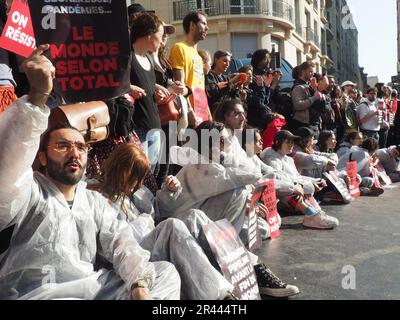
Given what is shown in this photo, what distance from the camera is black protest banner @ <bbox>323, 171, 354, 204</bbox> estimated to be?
650 centimetres

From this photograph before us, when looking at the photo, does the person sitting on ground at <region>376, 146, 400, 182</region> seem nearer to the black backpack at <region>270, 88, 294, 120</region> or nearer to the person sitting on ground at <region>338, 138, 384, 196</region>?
the person sitting on ground at <region>338, 138, 384, 196</region>

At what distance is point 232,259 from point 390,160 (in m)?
7.06

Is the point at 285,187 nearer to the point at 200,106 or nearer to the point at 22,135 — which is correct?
the point at 200,106

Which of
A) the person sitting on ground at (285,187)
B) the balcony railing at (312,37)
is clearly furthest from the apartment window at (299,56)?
the person sitting on ground at (285,187)

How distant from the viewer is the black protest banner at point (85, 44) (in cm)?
247

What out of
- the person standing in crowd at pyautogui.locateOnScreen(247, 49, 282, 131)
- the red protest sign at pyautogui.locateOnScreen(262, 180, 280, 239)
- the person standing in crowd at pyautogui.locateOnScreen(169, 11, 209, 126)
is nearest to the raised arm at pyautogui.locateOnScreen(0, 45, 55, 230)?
the person standing in crowd at pyautogui.locateOnScreen(169, 11, 209, 126)

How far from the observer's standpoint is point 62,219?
215 centimetres

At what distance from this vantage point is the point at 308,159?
6.38 m

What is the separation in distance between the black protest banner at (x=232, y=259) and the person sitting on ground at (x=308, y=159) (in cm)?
354

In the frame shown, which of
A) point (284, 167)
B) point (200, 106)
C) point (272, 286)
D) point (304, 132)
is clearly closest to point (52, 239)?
point (272, 286)

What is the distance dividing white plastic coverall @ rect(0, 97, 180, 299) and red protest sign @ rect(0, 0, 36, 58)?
2.40ft

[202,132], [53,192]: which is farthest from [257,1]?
[53,192]

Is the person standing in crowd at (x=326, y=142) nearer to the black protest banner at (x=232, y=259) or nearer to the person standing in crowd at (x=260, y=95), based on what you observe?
the person standing in crowd at (x=260, y=95)

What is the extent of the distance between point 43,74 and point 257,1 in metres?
23.5
